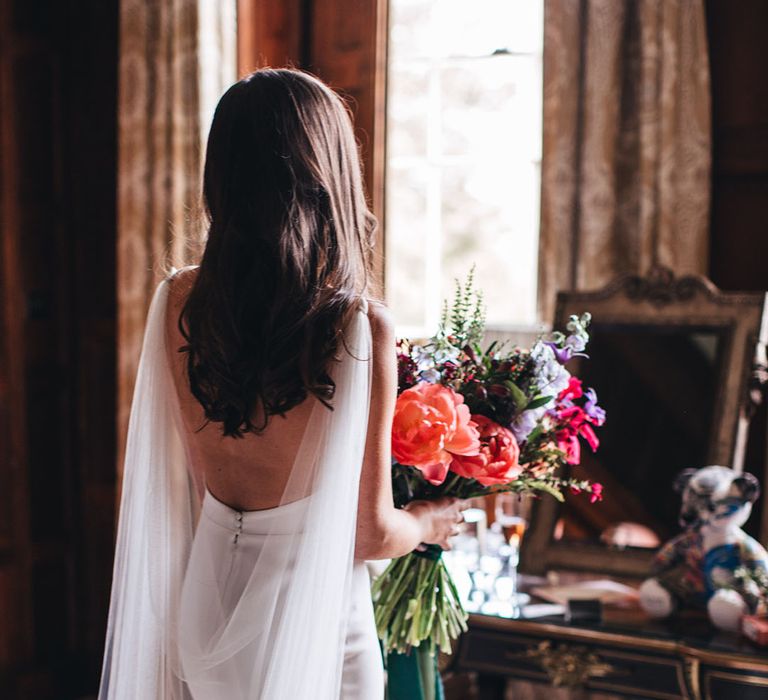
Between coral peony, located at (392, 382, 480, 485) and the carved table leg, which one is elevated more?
coral peony, located at (392, 382, 480, 485)

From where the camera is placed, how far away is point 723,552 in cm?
232

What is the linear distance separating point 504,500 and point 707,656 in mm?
850

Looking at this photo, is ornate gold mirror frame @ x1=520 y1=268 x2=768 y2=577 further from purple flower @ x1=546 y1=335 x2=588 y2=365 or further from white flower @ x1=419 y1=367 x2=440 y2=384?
white flower @ x1=419 y1=367 x2=440 y2=384

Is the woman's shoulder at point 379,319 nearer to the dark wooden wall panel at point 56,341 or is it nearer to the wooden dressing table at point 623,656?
the wooden dressing table at point 623,656

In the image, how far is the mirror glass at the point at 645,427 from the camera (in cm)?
271

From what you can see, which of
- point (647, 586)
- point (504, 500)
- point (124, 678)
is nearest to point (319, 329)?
point (124, 678)

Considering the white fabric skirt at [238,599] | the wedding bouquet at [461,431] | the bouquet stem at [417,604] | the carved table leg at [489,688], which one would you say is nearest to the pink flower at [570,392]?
the wedding bouquet at [461,431]

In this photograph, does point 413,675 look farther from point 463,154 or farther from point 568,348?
point 463,154

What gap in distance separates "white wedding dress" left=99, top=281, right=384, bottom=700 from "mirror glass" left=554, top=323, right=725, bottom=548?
49.9 inches

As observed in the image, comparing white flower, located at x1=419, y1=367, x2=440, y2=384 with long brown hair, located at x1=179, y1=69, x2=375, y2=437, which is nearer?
long brown hair, located at x1=179, y1=69, x2=375, y2=437

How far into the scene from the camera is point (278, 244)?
1.45 m

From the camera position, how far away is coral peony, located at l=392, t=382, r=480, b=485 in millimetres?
1524

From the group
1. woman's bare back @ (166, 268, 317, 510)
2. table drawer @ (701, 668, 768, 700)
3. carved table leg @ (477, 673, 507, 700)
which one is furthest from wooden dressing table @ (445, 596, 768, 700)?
A: woman's bare back @ (166, 268, 317, 510)

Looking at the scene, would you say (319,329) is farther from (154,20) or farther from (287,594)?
(154,20)
